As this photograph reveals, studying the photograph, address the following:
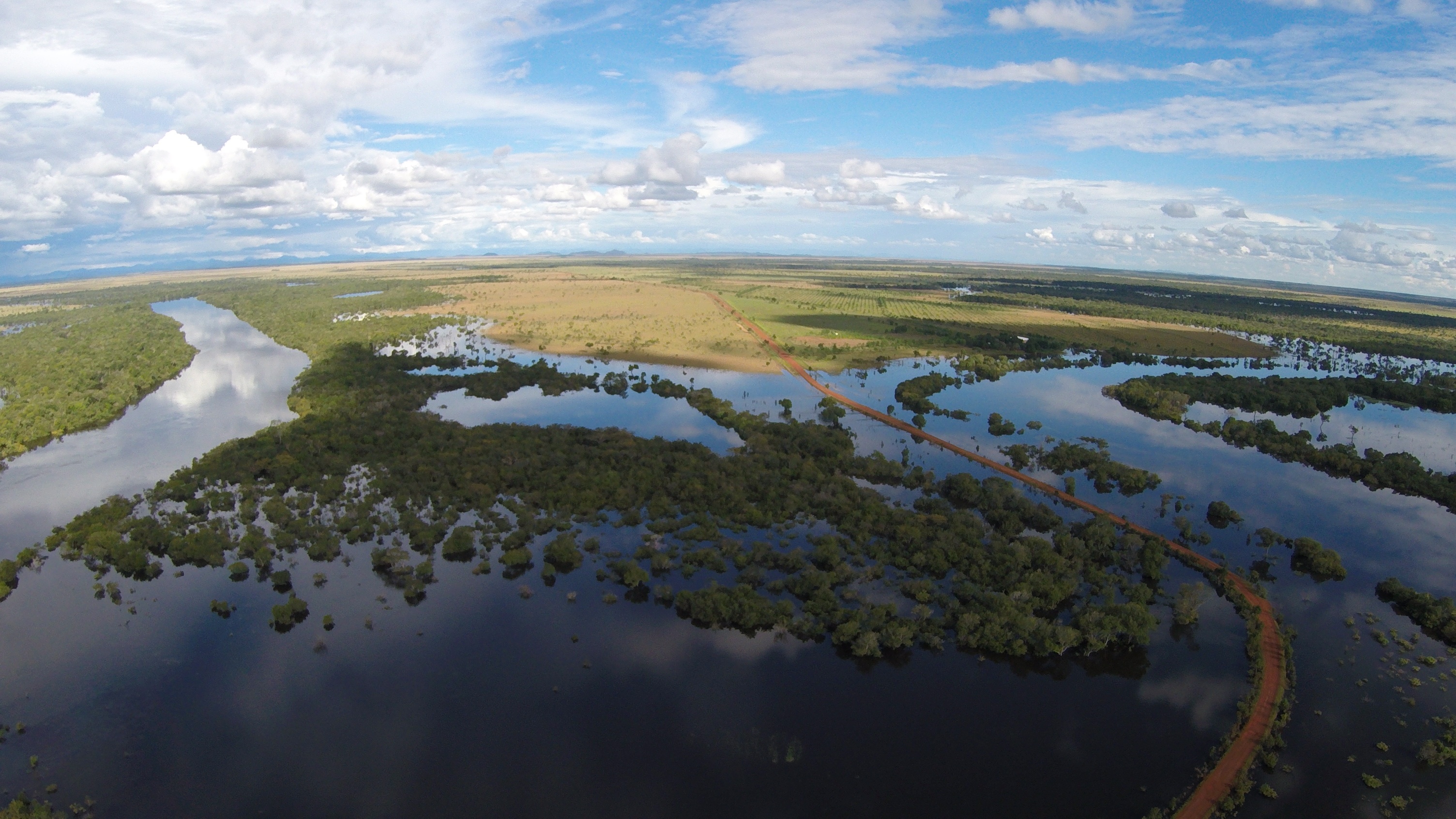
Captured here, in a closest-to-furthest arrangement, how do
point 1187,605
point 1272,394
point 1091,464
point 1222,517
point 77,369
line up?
point 1187,605 → point 1222,517 → point 1091,464 → point 1272,394 → point 77,369

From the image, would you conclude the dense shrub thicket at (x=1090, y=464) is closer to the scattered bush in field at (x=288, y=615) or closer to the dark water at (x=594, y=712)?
the dark water at (x=594, y=712)

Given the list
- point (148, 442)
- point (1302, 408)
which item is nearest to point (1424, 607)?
point (1302, 408)

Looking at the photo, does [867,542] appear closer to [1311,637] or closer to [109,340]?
[1311,637]

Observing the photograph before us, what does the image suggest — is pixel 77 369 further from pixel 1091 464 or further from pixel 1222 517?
pixel 1222 517

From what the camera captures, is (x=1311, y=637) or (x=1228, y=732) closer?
(x=1228, y=732)

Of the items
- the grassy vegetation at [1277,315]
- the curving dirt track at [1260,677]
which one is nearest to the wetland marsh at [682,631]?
the curving dirt track at [1260,677]

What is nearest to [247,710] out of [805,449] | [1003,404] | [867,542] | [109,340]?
[867,542]
